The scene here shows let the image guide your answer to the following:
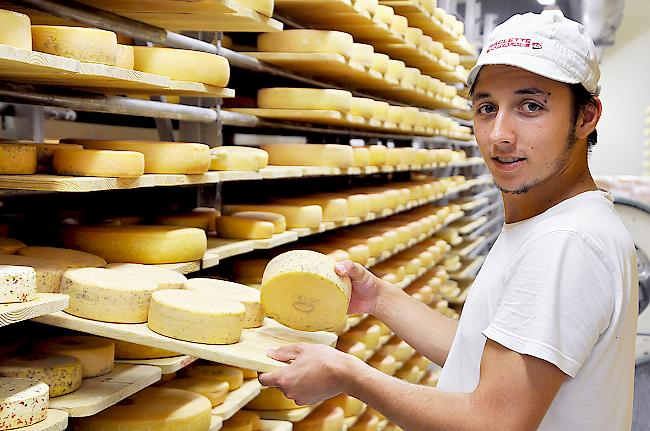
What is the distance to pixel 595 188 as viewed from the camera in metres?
1.72

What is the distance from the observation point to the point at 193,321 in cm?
171

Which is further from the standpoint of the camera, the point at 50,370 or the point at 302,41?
the point at 302,41

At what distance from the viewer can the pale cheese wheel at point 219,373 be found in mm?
2447

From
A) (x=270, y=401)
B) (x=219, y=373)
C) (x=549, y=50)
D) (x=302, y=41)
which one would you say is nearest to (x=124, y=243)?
(x=219, y=373)

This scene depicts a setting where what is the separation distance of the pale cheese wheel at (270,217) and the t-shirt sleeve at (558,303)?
1413 mm

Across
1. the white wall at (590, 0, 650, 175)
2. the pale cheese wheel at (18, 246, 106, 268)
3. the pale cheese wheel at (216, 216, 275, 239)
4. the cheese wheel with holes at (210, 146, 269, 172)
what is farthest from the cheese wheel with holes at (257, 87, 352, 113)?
the white wall at (590, 0, 650, 175)

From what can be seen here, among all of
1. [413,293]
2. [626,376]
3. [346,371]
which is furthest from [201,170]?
[413,293]

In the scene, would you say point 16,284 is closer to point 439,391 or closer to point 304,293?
point 304,293

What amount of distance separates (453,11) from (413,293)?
10.5 ft

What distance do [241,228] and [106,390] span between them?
3.30ft

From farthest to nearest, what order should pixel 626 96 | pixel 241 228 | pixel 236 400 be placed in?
pixel 626 96 < pixel 241 228 < pixel 236 400

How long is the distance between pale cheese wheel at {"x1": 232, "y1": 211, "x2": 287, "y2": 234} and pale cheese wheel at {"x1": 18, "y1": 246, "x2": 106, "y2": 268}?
2.85 feet

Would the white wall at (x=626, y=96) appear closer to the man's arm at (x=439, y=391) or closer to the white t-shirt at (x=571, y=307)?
the white t-shirt at (x=571, y=307)

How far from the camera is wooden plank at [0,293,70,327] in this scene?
56.3 inches
